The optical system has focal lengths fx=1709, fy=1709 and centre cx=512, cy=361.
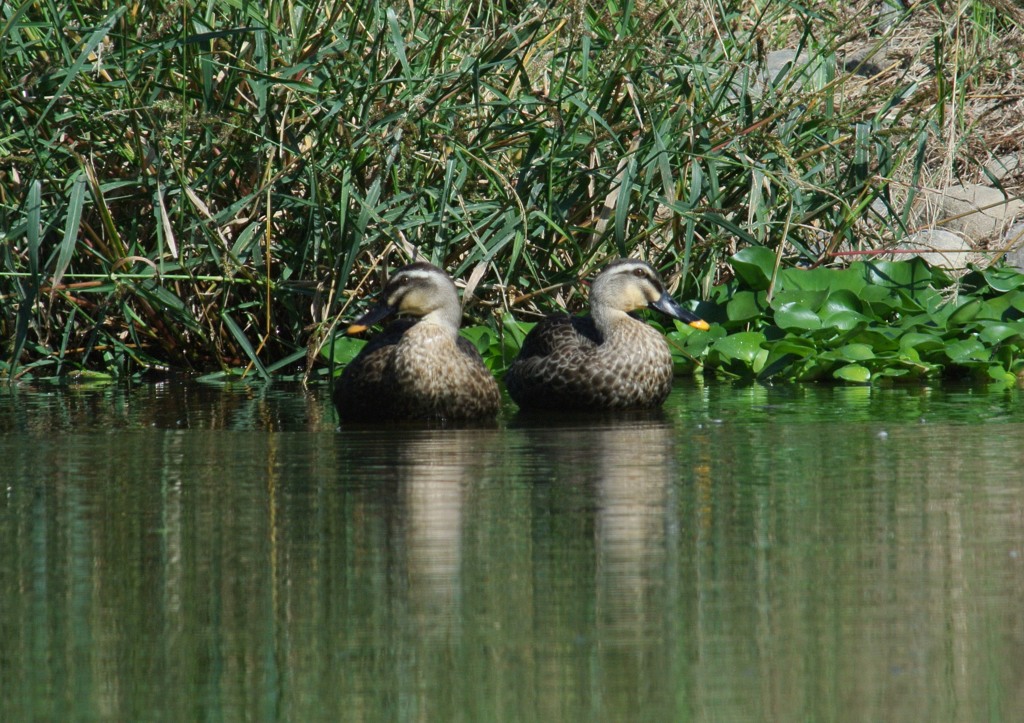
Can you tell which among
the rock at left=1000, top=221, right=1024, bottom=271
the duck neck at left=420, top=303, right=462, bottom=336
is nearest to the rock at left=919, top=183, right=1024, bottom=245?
the rock at left=1000, top=221, right=1024, bottom=271

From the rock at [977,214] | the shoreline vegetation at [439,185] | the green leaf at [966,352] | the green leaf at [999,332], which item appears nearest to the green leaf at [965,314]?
the shoreline vegetation at [439,185]

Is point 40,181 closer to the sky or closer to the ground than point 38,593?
closer to the sky

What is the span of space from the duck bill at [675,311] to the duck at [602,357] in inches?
3.5

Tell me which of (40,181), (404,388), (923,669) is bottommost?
(923,669)

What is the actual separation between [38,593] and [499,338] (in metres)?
4.89

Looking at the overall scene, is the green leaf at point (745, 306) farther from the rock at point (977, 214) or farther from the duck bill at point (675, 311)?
the rock at point (977, 214)

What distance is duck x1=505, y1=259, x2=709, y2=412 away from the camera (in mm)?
6957

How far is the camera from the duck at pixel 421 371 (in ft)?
21.8

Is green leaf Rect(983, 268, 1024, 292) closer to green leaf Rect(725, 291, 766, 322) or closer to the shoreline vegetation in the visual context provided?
the shoreline vegetation

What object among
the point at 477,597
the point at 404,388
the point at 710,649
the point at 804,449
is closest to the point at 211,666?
the point at 477,597

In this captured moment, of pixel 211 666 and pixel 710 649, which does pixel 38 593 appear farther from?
pixel 710 649

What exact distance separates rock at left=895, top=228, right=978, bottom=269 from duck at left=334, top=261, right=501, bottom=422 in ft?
9.47

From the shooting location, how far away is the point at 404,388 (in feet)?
21.8

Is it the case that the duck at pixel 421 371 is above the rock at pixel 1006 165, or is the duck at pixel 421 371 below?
below
